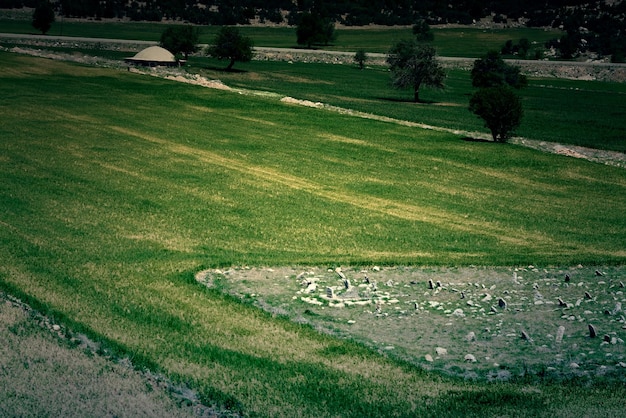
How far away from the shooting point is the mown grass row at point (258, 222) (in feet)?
48.7

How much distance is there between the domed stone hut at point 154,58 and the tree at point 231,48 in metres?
6.93

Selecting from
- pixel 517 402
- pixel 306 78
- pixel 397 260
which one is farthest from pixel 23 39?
pixel 517 402

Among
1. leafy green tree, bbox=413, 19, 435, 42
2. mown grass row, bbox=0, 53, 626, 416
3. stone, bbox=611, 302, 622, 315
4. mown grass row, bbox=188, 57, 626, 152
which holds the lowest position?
mown grass row, bbox=188, 57, 626, 152

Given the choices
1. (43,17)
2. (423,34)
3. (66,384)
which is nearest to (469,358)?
(66,384)

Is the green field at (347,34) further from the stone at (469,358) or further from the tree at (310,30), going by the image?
the stone at (469,358)

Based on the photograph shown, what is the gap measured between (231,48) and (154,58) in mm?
10351

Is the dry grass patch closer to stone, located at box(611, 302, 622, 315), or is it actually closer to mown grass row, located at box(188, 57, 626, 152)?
stone, located at box(611, 302, 622, 315)

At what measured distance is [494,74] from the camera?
305 feet

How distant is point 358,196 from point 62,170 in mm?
11054

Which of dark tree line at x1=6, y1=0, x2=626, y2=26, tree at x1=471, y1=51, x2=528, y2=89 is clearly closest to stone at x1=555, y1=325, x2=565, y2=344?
tree at x1=471, y1=51, x2=528, y2=89

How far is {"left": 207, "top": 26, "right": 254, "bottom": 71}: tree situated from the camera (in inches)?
3723

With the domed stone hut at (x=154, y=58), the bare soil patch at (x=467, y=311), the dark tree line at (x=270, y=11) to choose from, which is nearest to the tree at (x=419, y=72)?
the domed stone hut at (x=154, y=58)

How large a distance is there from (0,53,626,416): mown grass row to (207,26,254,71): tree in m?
35.2

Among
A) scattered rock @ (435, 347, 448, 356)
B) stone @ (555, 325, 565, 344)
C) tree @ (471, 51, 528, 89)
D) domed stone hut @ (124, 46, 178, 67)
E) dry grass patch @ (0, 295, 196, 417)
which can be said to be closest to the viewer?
dry grass patch @ (0, 295, 196, 417)
